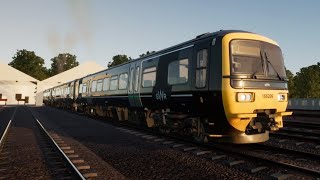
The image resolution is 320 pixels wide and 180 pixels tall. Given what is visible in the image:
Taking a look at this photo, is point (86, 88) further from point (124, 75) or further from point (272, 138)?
point (272, 138)

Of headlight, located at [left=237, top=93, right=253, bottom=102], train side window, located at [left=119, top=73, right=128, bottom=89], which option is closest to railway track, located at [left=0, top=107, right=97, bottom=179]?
headlight, located at [left=237, top=93, right=253, bottom=102]

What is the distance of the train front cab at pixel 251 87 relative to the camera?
338 inches

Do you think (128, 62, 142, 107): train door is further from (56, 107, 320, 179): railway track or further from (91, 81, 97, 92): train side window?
(91, 81, 97, 92): train side window

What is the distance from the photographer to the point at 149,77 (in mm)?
13328

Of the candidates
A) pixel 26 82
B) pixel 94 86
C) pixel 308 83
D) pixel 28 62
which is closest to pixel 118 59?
pixel 28 62

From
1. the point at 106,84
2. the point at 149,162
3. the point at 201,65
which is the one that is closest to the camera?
the point at 149,162

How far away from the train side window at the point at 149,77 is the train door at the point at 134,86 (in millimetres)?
641

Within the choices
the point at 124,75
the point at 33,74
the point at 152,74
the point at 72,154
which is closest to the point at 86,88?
the point at 124,75

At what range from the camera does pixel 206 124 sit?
946cm

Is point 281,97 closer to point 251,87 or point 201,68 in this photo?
point 251,87

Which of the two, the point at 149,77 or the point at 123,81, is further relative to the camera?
the point at 123,81

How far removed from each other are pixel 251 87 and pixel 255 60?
92 cm

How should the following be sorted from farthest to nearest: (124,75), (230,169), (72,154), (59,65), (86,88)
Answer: (59,65) < (86,88) < (124,75) < (72,154) < (230,169)

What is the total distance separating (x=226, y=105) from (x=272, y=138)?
427 cm
